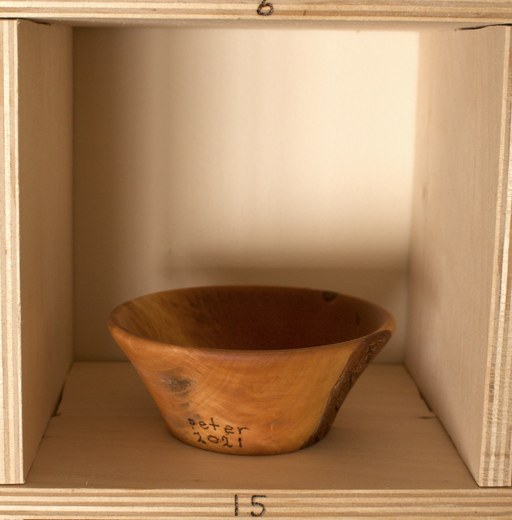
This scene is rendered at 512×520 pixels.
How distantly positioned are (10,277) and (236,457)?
200 mm

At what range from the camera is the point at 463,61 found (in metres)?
0.62

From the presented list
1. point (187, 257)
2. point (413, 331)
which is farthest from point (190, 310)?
point (413, 331)

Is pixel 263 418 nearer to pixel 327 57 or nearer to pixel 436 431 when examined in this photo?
pixel 436 431

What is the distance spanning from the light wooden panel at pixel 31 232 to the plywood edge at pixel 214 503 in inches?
1.0

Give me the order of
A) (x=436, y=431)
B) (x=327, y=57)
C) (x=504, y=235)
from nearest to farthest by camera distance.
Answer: (x=504, y=235)
(x=436, y=431)
(x=327, y=57)

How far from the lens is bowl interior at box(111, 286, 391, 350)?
2.36ft

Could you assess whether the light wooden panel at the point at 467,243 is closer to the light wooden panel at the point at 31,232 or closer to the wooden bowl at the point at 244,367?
the wooden bowl at the point at 244,367

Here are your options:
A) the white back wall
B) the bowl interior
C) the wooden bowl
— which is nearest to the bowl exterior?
the wooden bowl

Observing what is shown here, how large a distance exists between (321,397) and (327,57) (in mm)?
337

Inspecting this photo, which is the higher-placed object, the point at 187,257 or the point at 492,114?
the point at 492,114

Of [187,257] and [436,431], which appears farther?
[187,257]

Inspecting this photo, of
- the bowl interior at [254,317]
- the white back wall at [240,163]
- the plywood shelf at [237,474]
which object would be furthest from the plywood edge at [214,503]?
the white back wall at [240,163]

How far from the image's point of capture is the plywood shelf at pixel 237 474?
56 cm

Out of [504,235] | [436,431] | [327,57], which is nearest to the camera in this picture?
[504,235]
